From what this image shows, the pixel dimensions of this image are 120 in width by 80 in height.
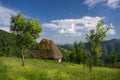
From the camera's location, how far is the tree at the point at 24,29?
40250 millimetres

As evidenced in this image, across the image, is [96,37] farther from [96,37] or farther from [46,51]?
[46,51]

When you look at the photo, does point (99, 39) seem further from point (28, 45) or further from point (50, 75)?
point (50, 75)

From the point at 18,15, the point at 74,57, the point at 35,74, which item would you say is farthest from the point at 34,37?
the point at 74,57

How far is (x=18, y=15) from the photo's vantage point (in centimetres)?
4084

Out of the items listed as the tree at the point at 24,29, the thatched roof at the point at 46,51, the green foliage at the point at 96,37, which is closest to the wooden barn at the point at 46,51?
the thatched roof at the point at 46,51

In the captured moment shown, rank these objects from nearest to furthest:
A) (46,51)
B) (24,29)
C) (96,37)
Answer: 1. (96,37)
2. (24,29)
3. (46,51)

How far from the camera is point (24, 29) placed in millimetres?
40594

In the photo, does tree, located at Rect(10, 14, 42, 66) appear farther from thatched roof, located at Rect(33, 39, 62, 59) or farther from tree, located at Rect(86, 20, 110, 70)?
thatched roof, located at Rect(33, 39, 62, 59)

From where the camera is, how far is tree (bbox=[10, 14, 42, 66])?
40250mm

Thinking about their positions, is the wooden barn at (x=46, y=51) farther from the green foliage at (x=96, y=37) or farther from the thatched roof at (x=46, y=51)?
the green foliage at (x=96, y=37)

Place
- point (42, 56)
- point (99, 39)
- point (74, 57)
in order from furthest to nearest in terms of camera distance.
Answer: point (74, 57) → point (42, 56) → point (99, 39)

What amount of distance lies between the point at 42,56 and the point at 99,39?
4237 cm

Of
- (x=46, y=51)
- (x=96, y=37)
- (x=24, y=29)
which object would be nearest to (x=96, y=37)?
(x=96, y=37)

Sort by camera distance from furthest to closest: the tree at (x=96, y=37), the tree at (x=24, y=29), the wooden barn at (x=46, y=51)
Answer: the wooden barn at (x=46, y=51) < the tree at (x=24, y=29) < the tree at (x=96, y=37)
